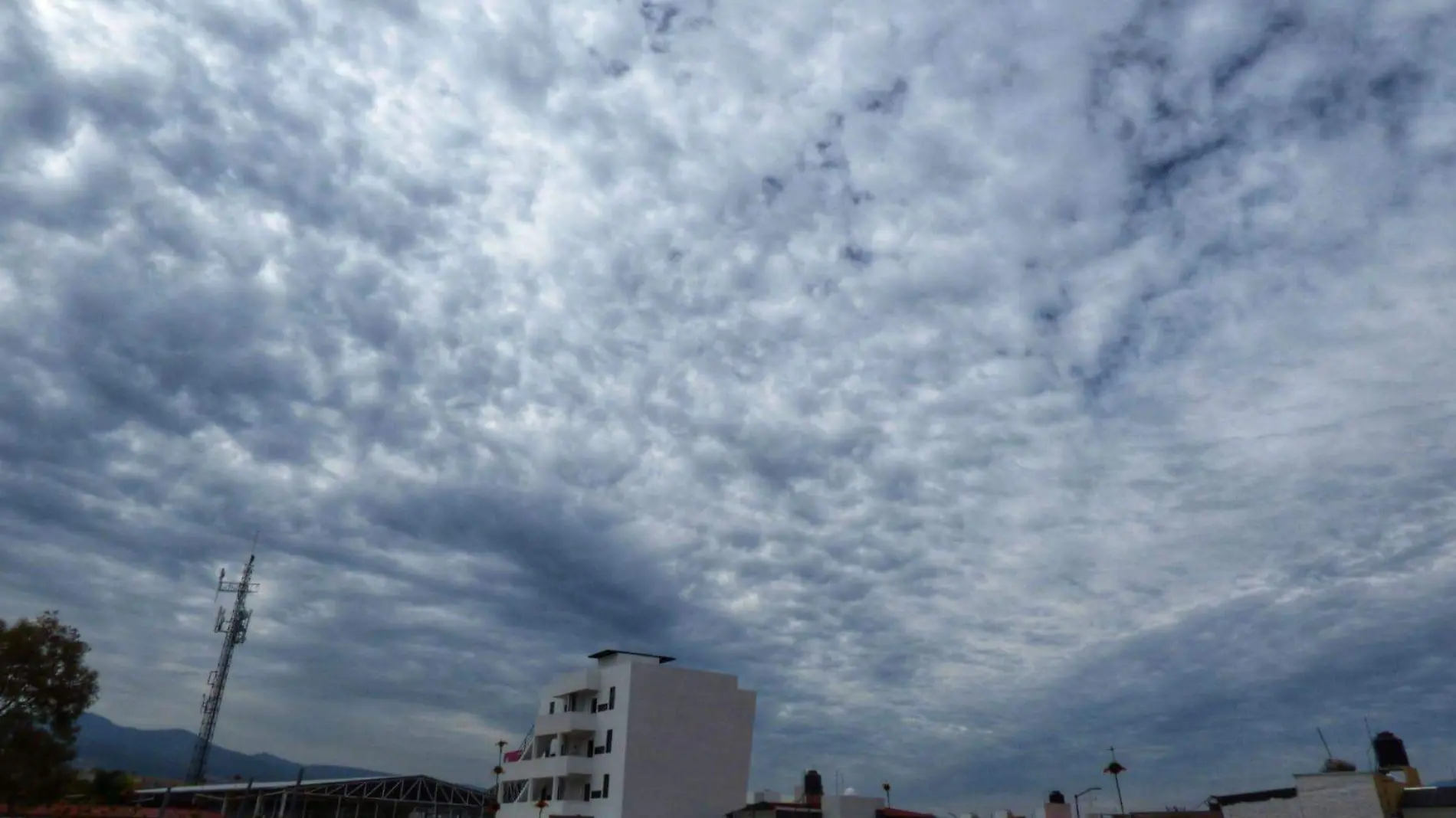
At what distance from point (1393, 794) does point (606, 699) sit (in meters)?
53.0

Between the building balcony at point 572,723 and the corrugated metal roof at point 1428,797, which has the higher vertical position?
the building balcony at point 572,723

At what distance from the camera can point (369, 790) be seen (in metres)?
91.6

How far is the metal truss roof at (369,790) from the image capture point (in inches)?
3445

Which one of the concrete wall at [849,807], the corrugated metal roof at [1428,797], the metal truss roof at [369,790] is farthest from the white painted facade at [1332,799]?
the metal truss roof at [369,790]

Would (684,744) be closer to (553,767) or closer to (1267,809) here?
(553,767)

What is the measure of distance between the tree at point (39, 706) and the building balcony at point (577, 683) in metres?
36.5

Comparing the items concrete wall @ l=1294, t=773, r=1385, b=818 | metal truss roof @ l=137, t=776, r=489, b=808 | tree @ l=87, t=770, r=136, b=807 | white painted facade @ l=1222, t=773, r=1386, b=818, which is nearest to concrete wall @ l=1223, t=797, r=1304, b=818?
white painted facade @ l=1222, t=773, r=1386, b=818

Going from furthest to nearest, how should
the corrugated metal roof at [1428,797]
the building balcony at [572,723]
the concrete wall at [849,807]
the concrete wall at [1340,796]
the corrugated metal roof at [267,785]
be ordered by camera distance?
1. the corrugated metal roof at [267,785]
2. the building balcony at [572,723]
3. the concrete wall at [849,807]
4. the concrete wall at [1340,796]
5. the corrugated metal roof at [1428,797]

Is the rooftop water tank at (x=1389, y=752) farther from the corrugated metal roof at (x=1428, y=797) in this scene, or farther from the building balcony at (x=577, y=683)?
the building balcony at (x=577, y=683)

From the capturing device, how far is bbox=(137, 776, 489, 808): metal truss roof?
87500 millimetres

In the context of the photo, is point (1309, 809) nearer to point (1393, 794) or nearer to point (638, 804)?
point (1393, 794)

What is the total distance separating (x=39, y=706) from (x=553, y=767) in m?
37.7

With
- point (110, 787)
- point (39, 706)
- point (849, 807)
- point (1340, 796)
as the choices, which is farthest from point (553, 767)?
point (1340, 796)

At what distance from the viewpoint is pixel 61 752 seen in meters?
48.0
